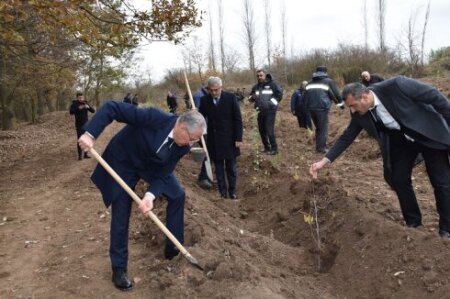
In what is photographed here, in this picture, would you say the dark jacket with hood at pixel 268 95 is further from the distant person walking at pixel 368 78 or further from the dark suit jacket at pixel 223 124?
the dark suit jacket at pixel 223 124

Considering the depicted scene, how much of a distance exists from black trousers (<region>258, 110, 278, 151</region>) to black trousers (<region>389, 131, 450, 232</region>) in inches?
218

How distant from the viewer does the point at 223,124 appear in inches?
291

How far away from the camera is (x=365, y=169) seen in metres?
8.73

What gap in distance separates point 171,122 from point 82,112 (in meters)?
8.17

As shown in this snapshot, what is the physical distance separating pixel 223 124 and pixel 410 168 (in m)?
3.05

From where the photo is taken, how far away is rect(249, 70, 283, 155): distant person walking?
10344 millimetres

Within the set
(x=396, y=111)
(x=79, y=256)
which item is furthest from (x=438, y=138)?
(x=79, y=256)

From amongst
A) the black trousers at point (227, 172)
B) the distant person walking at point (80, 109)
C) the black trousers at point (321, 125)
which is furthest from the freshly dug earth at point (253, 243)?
the distant person walking at point (80, 109)

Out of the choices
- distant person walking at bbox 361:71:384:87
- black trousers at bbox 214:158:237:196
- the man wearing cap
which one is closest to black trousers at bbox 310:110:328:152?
the man wearing cap

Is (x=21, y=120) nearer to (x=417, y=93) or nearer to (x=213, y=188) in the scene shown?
(x=213, y=188)

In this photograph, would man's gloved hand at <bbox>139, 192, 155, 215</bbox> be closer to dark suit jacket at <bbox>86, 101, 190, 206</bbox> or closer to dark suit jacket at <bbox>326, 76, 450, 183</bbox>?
dark suit jacket at <bbox>86, 101, 190, 206</bbox>

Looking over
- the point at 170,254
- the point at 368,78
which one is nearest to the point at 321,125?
the point at 368,78

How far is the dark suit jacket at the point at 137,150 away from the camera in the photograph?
406cm

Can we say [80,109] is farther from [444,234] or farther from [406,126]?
[444,234]
